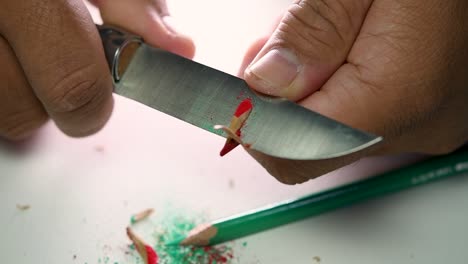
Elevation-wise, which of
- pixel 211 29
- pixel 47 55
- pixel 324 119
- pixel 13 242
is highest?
pixel 324 119

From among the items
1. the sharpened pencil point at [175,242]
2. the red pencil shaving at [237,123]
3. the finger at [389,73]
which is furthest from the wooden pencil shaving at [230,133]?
the sharpened pencil point at [175,242]

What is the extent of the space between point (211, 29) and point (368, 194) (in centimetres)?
47

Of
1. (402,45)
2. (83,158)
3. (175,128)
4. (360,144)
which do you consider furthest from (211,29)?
(360,144)

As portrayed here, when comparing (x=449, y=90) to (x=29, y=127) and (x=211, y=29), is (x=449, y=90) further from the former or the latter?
(x=29, y=127)

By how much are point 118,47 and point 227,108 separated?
202 millimetres

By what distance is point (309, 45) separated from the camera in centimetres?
72

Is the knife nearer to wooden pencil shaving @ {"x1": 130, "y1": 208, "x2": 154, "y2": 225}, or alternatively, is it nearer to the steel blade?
the steel blade

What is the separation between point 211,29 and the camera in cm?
113

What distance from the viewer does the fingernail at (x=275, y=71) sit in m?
0.68

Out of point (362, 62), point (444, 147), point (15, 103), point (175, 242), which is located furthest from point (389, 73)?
point (15, 103)

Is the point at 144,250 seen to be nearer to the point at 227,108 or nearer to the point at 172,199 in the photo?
the point at 172,199

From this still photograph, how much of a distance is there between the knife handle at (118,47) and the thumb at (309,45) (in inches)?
6.6

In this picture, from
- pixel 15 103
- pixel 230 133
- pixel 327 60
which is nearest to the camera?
pixel 230 133

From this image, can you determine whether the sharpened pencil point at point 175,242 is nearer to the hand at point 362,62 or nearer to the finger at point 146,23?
the hand at point 362,62
